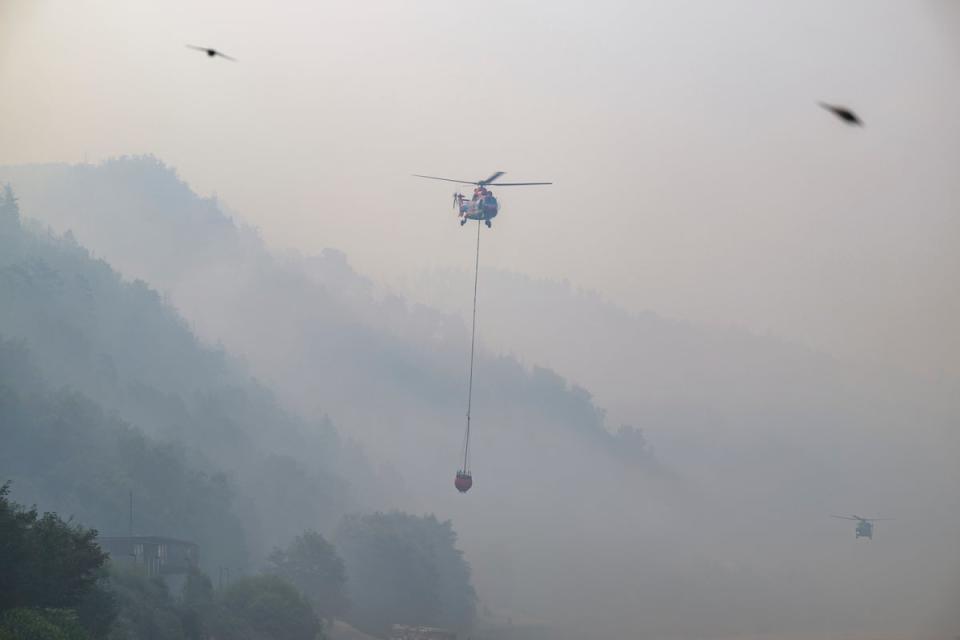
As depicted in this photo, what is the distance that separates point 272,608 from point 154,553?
1947 cm

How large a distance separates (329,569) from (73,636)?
7362 cm

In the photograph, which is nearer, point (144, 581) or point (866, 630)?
point (144, 581)

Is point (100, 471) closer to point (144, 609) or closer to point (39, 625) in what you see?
point (144, 609)

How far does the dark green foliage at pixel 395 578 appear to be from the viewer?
152 meters

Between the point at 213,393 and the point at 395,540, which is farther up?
the point at 213,393

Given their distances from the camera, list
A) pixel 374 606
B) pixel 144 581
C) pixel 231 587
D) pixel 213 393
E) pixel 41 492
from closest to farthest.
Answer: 1. pixel 144 581
2. pixel 231 587
3. pixel 41 492
4. pixel 374 606
5. pixel 213 393

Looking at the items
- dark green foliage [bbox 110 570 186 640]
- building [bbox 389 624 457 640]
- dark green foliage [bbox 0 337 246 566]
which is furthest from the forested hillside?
dark green foliage [bbox 110 570 186 640]

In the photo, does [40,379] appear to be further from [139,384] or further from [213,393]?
[213,393]

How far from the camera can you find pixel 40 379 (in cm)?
15688

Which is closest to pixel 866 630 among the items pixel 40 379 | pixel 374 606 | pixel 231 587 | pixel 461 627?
pixel 461 627

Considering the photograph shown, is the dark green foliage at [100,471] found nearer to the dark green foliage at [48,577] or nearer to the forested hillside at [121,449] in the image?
the forested hillside at [121,449]

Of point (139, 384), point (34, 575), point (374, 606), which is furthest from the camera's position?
point (139, 384)

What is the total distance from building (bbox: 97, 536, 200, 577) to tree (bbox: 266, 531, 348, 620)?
9.78 metres

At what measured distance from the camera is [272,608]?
Answer: 361 ft
